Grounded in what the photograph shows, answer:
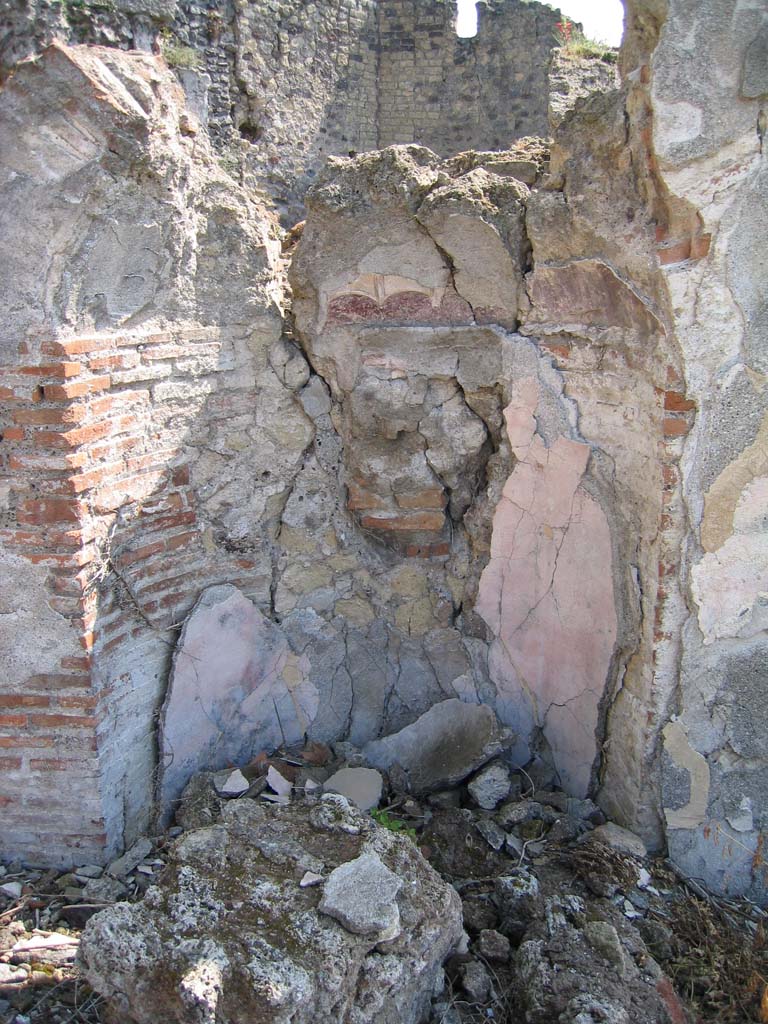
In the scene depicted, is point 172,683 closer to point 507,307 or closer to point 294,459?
point 294,459

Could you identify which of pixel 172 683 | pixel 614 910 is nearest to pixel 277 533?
pixel 172 683

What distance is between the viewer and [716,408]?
2412 mm

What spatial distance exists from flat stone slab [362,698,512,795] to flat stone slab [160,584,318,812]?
0.36 meters

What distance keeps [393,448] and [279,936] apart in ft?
5.69

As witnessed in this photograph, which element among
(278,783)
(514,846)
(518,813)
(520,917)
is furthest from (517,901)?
(278,783)

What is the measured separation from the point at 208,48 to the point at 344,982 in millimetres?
9410

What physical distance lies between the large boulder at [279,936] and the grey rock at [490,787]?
0.67m

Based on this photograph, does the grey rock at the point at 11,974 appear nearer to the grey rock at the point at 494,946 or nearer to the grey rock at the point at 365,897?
the grey rock at the point at 365,897

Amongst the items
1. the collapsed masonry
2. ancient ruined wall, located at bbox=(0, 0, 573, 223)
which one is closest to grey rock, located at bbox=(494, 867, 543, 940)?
the collapsed masonry

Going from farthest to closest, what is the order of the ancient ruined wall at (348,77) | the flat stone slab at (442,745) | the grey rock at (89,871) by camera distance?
the ancient ruined wall at (348,77)
the flat stone slab at (442,745)
the grey rock at (89,871)

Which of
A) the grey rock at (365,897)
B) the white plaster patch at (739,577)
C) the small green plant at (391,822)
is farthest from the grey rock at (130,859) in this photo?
the white plaster patch at (739,577)

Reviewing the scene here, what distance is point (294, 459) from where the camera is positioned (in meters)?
3.17

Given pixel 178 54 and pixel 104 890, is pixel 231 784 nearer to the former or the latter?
pixel 104 890

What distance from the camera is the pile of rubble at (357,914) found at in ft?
6.55
